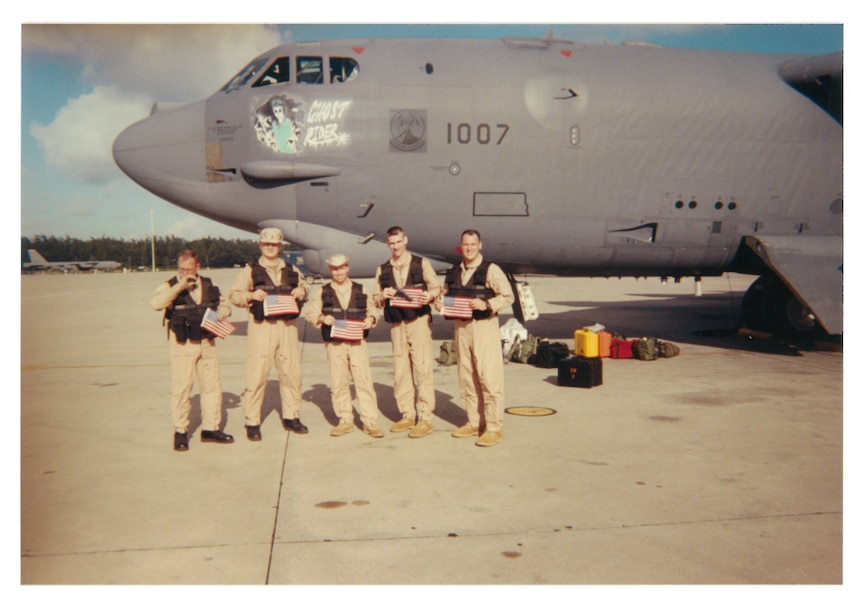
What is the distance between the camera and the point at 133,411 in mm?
8469

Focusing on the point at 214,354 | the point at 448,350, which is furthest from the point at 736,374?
the point at 214,354

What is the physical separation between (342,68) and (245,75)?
164 centimetres

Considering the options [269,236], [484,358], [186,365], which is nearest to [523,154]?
[484,358]

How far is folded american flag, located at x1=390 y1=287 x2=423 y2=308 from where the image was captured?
24.0 feet

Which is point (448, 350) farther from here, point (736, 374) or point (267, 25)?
point (267, 25)

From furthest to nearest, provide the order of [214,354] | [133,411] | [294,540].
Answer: [133,411]
[214,354]
[294,540]

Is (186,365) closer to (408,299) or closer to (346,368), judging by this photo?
(346,368)

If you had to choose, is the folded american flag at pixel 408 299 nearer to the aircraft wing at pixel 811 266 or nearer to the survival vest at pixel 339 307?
the survival vest at pixel 339 307

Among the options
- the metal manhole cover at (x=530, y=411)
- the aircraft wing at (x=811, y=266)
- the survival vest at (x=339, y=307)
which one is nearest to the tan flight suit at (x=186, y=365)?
the survival vest at (x=339, y=307)

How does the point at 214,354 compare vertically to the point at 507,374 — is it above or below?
above

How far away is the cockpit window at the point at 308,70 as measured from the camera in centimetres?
1154

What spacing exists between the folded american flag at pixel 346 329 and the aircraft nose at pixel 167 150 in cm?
561

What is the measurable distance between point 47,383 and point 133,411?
2.73m

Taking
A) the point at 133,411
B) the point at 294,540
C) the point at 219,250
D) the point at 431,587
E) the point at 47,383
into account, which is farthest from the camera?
the point at 219,250
